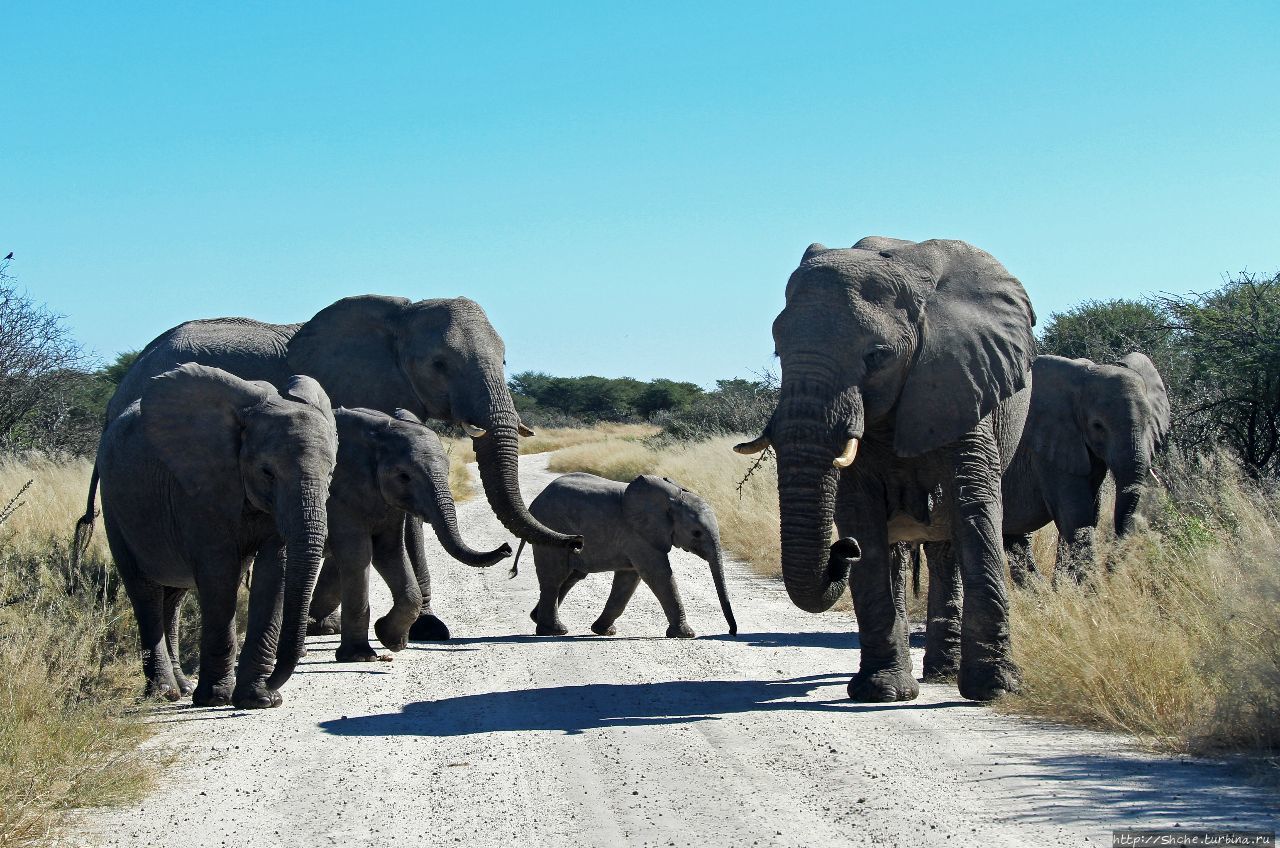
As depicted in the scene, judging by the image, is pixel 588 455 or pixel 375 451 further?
pixel 588 455

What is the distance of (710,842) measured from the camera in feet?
18.0

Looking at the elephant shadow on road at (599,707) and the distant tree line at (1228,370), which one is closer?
the elephant shadow on road at (599,707)

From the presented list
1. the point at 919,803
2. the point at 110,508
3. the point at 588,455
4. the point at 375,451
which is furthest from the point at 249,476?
the point at 588,455

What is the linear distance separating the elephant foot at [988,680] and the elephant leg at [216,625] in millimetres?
4288

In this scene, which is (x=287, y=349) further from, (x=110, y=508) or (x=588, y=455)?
(x=588, y=455)

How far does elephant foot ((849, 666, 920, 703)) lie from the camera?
8.44 meters

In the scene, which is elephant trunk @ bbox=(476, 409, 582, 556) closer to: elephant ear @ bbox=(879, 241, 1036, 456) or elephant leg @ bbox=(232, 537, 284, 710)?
elephant leg @ bbox=(232, 537, 284, 710)

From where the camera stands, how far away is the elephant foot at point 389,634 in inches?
418

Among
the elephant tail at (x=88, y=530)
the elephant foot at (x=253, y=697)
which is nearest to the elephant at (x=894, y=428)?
the elephant foot at (x=253, y=697)

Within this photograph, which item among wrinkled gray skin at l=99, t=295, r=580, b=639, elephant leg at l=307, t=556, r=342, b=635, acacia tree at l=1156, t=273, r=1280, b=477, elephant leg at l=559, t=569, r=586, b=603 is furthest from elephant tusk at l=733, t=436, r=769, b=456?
acacia tree at l=1156, t=273, r=1280, b=477

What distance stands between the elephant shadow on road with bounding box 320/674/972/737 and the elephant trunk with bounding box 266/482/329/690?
541 millimetres

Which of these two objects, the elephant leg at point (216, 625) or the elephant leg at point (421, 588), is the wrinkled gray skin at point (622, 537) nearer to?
the elephant leg at point (421, 588)

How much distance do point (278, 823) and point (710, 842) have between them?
1822 mm

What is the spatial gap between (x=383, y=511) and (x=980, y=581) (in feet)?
14.1
